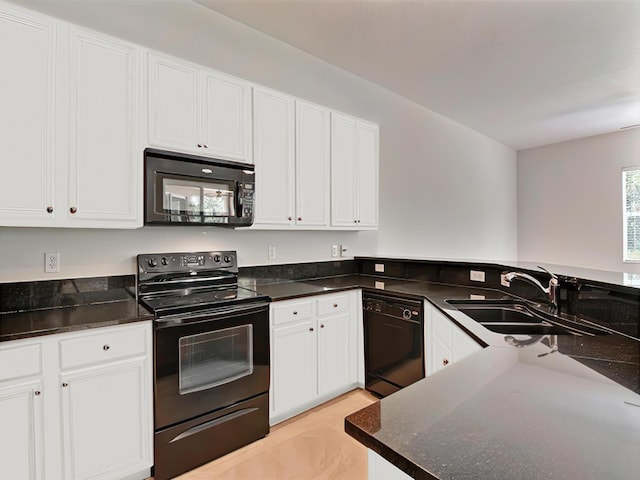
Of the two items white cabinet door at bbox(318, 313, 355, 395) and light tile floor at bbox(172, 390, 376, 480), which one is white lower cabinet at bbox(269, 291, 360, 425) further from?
light tile floor at bbox(172, 390, 376, 480)

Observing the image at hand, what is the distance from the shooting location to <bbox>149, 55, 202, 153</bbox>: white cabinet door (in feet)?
7.01

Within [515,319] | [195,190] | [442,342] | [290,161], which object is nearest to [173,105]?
[195,190]

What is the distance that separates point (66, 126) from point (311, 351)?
206 centimetres

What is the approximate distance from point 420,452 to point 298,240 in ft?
8.83

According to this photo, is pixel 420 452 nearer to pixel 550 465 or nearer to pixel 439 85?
pixel 550 465

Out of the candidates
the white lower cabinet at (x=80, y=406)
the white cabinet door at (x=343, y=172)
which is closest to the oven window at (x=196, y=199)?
the white lower cabinet at (x=80, y=406)

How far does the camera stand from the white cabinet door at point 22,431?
1504 mm

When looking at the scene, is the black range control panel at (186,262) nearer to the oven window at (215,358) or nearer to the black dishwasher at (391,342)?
the oven window at (215,358)

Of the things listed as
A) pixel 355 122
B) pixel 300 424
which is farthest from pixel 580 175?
pixel 300 424

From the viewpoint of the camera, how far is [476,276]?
2816 millimetres

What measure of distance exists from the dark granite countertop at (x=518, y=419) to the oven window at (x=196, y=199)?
1797 millimetres

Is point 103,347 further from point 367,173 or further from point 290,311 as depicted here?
point 367,173

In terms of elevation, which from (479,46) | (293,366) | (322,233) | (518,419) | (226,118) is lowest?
(293,366)

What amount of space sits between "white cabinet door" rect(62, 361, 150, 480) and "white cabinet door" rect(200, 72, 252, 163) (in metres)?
1.45
